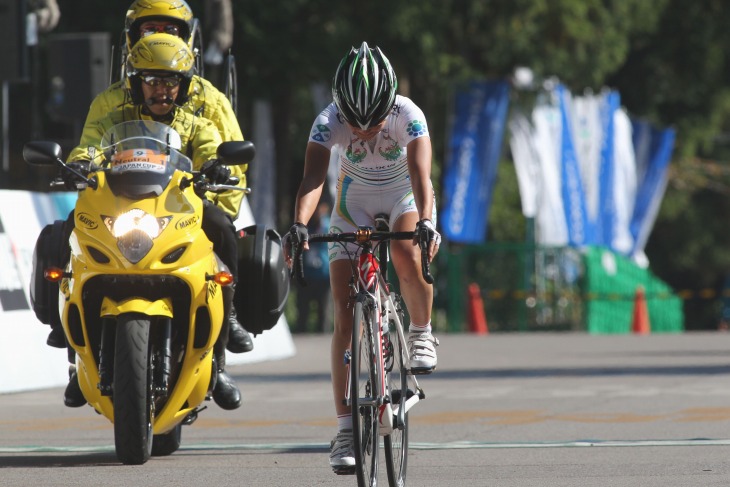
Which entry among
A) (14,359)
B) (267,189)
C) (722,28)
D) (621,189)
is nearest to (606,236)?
(621,189)

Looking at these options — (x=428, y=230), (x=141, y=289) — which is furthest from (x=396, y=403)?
(x=141, y=289)

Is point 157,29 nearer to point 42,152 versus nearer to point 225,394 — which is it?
point 42,152

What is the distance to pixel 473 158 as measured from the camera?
2973cm

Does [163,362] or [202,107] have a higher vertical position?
[202,107]

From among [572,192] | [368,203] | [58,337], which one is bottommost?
[58,337]

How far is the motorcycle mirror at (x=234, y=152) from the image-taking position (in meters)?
8.42

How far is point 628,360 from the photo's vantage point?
61.3 feet

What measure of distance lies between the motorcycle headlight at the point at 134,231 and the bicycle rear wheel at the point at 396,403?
1.22m

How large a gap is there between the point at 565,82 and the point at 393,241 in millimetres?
26873

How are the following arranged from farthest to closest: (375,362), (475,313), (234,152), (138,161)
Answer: (475,313), (234,152), (138,161), (375,362)

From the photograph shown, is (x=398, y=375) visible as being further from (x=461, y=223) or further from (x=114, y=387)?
(x=461, y=223)

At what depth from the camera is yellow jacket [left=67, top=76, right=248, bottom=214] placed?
9.41 metres

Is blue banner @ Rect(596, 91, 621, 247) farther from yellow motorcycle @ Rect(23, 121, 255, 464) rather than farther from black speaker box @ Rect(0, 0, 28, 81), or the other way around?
yellow motorcycle @ Rect(23, 121, 255, 464)

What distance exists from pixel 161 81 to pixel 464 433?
2.79 meters
